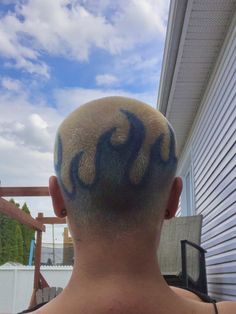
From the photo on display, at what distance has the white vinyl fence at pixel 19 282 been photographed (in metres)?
7.54

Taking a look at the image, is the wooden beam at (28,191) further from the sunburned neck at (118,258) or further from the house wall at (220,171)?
the sunburned neck at (118,258)

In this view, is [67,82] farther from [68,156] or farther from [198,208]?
[68,156]

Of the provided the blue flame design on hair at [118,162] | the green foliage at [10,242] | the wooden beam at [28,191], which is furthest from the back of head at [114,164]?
the green foliage at [10,242]

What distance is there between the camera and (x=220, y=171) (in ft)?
13.5

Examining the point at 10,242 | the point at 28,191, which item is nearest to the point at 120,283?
the point at 28,191

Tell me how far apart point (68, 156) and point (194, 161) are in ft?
17.1

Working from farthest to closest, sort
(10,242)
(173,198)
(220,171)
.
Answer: (10,242) → (220,171) → (173,198)

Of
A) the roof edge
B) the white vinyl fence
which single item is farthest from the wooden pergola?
the white vinyl fence

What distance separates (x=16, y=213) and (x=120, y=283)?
3582 millimetres

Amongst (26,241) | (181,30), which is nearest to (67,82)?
(181,30)

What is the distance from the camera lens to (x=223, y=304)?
73 cm

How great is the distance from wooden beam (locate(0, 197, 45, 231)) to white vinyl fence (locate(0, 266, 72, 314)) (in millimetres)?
2691

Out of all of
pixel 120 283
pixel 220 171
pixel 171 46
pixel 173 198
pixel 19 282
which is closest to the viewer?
pixel 120 283

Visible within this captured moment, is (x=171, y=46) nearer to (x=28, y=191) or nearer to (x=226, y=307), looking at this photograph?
(x=28, y=191)
